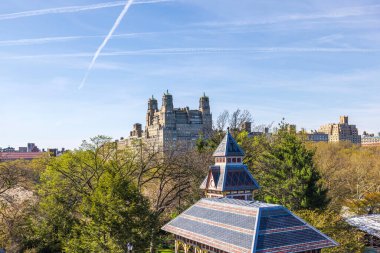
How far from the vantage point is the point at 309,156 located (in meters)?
39.8

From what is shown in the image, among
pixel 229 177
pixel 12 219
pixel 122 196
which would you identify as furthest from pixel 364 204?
pixel 12 219

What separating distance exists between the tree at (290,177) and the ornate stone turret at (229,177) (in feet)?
23.0

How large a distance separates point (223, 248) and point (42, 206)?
19.2 metres

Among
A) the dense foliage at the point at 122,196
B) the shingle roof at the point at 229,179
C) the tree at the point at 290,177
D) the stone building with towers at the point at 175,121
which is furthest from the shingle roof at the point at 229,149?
the stone building with towers at the point at 175,121

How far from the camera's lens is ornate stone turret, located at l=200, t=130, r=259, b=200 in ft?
106

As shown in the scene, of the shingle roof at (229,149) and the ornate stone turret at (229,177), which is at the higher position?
the shingle roof at (229,149)

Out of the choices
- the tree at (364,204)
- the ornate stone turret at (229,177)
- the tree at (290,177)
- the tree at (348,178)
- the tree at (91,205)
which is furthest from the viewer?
the tree at (348,178)

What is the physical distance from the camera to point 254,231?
819 inches

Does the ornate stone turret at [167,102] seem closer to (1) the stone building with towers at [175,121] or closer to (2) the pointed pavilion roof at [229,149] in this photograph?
(1) the stone building with towers at [175,121]

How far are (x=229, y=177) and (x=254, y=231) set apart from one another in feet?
38.5

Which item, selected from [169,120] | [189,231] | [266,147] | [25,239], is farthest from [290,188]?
[169,120]

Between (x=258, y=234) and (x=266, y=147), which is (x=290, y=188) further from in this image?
(x=258, y=234)

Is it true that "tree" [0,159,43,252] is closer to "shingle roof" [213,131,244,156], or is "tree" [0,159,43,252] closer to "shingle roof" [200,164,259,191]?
"shingle roof" [200,164,259,191]

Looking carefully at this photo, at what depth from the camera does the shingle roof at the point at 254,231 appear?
67.0 feet
